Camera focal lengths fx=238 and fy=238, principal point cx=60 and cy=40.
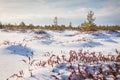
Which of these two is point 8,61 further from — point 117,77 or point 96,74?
point 117,77

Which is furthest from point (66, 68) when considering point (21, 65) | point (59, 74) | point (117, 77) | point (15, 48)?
point (15, 48)

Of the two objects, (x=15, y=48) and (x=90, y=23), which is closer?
(x=15, y=48)

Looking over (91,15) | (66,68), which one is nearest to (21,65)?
(66,68)

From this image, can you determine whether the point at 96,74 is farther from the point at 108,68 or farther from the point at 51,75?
the point at 51,75

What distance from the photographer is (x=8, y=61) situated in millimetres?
8680

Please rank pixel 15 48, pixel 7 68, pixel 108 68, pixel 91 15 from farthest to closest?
pixel 91 15, pixel 15 48, pixel 7 68, pixel 108 68

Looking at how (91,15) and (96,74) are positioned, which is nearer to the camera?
(96,74)

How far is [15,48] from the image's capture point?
451 inches

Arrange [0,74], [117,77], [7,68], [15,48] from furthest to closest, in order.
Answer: [15,48] < [7,68] < [0,74] < [117,77]

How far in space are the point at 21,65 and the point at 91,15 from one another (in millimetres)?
32338

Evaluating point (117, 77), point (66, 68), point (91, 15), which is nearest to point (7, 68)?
point (66, 68)

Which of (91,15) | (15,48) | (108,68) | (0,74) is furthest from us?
(91,15)

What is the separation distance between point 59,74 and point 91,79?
0.80m

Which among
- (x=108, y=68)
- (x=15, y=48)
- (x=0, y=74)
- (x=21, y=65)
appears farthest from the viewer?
(x=15, y=48)
